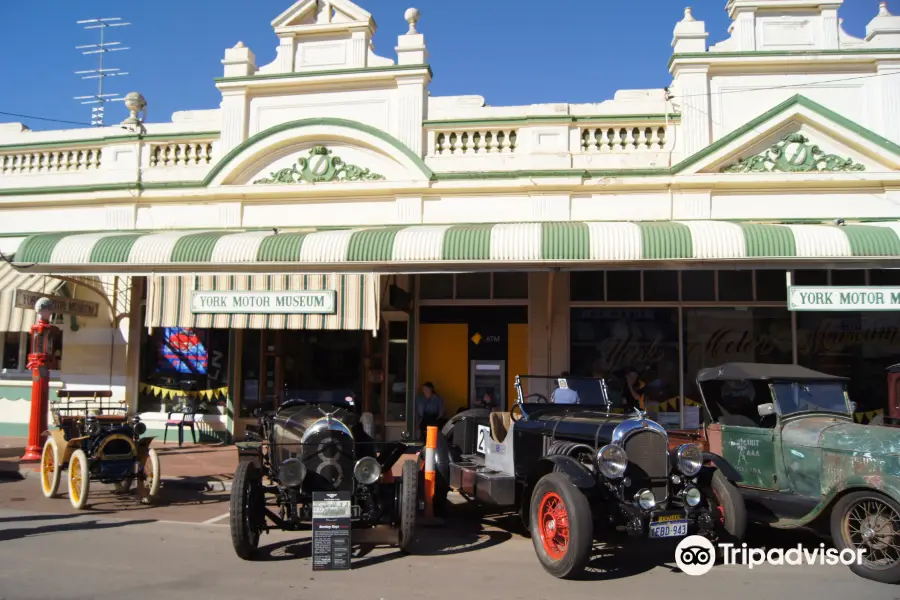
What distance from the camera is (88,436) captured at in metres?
9.02

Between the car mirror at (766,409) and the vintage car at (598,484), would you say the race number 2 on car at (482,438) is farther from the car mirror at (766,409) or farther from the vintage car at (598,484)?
the car mirror at (766,409)

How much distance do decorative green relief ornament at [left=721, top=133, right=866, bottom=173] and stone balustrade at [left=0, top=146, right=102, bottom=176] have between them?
12.3 m

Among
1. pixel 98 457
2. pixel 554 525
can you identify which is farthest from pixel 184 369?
pixel 554 525

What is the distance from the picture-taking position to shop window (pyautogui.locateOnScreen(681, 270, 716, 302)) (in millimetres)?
13047

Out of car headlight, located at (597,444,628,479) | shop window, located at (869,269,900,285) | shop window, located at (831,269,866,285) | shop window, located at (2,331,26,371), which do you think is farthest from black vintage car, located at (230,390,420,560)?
shop window, located at (2,331,26,371)

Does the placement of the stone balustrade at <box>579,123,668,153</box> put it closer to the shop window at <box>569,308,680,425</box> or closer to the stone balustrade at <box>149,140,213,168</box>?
the shop window at <box>569,308,680,425</box>

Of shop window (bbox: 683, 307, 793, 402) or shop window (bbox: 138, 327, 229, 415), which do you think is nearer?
shop window (bbox: 683, 307, 793, 402)

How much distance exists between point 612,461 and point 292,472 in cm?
278

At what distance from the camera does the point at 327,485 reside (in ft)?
21.8

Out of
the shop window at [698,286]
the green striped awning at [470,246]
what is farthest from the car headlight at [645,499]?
the shop window at [698,286]

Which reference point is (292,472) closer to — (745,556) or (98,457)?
(98,457)

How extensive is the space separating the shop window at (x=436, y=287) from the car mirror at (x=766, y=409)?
713 cm

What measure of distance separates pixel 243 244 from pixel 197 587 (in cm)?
662

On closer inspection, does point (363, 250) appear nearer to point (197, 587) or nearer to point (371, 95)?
point (371, 95)
